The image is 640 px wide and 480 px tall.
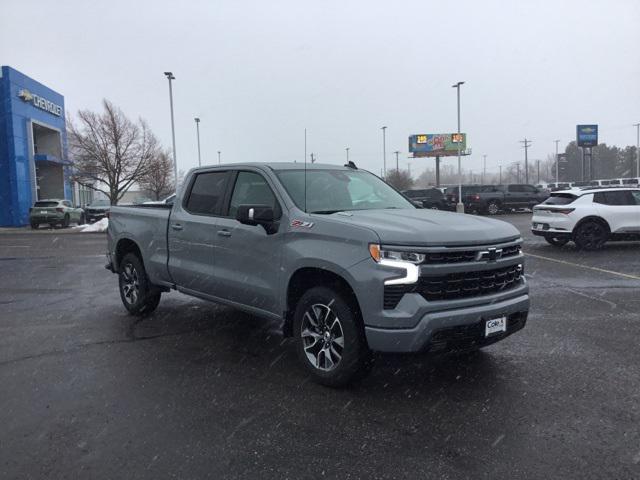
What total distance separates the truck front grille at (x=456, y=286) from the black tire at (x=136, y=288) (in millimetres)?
3926

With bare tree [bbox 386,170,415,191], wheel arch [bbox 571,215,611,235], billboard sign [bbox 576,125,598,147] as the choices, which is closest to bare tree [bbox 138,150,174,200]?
wheel arch [bbox 571,215,611,235]

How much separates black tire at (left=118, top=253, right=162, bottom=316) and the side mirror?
269 cm

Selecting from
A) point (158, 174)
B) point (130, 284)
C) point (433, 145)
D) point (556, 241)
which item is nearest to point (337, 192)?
point (130, 284)

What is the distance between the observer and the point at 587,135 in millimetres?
66625

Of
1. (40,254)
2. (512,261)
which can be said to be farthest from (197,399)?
(40,254)

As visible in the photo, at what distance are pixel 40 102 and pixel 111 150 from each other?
671cm

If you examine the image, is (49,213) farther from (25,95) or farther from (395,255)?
(395,255)

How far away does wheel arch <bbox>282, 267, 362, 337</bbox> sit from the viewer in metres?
4.26

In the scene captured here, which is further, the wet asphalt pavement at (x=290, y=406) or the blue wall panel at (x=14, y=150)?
the blue wall panel at (x=14, y=150)

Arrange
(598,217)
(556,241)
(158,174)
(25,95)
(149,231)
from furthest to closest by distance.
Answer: (158,174)
(25,95)
(556,241)
(598,217)
(149,231)

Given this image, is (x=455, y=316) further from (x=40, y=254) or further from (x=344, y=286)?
(x=40, y=254)

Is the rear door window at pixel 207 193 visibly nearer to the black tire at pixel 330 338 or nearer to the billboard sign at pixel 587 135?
the black tire at pixel 330 338

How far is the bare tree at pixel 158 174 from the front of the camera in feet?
115

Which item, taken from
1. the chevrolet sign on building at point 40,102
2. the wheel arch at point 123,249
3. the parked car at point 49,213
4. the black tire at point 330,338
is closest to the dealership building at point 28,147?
the chevrolet sign on building at point 40,102
